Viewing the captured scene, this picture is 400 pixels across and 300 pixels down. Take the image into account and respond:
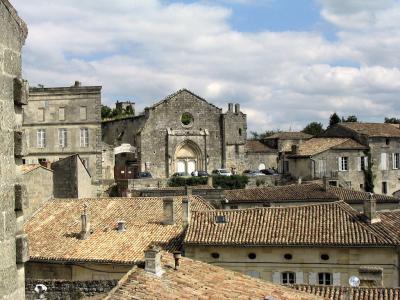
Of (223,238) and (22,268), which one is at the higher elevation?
(22,268)

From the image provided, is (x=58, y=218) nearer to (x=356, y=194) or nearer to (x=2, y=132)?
(x=356, y=194)

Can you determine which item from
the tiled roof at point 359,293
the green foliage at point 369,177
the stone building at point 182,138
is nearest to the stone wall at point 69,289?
the tiled roof at point 359,293

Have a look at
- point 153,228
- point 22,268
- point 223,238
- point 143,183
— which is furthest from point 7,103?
point 143,183

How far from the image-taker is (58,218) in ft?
109

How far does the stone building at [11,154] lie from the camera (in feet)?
15.4

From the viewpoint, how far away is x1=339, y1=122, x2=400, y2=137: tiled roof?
6150 cm

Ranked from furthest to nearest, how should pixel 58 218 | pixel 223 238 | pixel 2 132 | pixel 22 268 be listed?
pixel 58 218 → pixel 223 238 → pixel 22 268 → pixel 2 132

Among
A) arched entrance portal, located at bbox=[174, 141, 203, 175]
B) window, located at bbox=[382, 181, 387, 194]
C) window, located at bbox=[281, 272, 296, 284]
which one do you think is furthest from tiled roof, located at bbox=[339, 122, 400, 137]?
window, located at bbox=[281, 272, 296, 284]

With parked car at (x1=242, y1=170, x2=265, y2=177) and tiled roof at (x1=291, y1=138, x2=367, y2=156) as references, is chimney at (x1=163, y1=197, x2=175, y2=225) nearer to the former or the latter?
parked car at (x1=242, y1=170, x2=265, y2=177)

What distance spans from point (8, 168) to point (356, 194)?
134 ft

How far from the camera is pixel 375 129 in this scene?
62844 millimetres

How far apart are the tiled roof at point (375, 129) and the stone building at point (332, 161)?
1.72 m

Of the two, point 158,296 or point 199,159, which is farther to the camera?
point 199,159

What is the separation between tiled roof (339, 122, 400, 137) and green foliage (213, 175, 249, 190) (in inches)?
544
